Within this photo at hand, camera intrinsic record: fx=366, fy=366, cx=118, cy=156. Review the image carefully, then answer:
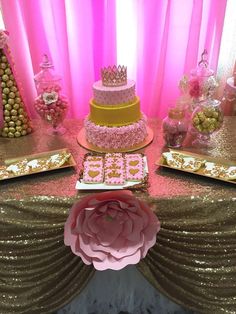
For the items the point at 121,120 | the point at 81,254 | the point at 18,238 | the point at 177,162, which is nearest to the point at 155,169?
the point at 177,162

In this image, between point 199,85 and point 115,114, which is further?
point 199,85

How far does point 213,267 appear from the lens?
1.11m

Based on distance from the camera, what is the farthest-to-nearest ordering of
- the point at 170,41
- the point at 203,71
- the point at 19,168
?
the point at 170,41 → the point at 203,71 → the point at 19,168

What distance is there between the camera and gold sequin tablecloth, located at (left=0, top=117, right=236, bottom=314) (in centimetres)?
103

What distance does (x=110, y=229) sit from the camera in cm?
102

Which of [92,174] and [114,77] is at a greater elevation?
[114,77]

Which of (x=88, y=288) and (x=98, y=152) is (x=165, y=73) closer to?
(x=98, y=152)

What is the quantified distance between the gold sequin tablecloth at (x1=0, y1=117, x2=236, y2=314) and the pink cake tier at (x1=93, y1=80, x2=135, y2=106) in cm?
19

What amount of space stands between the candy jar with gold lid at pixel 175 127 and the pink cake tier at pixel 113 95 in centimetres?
15

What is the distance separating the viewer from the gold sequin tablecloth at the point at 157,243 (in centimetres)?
103

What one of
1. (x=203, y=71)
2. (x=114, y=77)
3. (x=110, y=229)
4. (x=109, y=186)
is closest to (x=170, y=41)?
(x=203, y=71)

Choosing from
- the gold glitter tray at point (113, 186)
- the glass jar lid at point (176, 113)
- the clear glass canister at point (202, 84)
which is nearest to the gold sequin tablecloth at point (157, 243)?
the gold glitter tray at point (113, 186)

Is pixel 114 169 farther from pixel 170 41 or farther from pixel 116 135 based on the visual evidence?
pixel 170 41

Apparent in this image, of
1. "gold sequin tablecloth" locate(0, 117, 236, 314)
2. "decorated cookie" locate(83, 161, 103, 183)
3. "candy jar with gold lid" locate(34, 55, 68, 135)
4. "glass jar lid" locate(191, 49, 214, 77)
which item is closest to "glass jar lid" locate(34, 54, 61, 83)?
"candy jar with gold lid" locate(34, 55, 68, 135)
